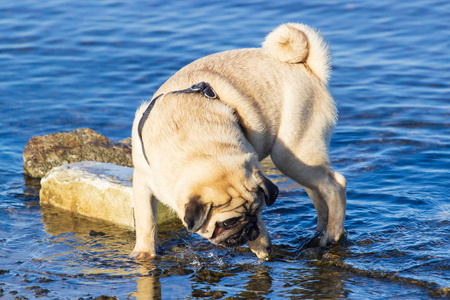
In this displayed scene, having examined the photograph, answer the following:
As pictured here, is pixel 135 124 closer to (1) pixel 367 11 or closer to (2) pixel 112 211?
(2) pixel 112 211

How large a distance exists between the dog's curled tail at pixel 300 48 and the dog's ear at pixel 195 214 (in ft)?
6.66

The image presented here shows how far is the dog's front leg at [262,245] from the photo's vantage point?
6199mm

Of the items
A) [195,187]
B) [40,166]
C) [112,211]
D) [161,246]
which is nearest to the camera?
[195,187]

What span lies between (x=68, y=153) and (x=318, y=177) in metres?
3.96

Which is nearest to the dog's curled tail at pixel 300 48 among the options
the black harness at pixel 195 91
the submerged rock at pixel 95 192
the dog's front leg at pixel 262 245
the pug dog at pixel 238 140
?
the pug dog at pixel 238 140

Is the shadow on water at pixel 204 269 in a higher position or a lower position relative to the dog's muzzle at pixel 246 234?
lower

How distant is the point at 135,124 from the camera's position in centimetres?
619

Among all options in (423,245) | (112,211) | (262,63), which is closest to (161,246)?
(112,211)

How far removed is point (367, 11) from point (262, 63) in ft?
36.9

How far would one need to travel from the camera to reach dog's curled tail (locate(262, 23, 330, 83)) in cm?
649

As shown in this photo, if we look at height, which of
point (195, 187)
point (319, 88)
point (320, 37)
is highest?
point (320, 37)

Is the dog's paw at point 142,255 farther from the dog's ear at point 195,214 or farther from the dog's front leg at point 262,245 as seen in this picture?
the dog's ear at point 195,214

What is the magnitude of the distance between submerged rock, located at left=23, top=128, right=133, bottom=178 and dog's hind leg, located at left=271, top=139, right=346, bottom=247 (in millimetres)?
3022

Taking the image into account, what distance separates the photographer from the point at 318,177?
6.67 meters
